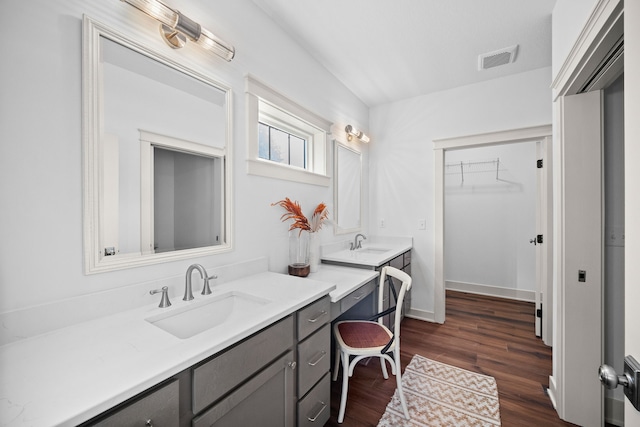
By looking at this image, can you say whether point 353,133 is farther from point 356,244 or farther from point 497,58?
point 497,58

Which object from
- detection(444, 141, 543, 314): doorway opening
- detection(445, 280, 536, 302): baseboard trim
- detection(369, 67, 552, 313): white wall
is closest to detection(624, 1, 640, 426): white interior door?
detection(369, 67, 552, 313): white wall

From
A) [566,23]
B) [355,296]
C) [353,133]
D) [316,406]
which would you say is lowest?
[316,406]

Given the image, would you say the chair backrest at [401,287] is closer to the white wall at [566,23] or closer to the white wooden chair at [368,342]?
the white wooden chair at [368,342]

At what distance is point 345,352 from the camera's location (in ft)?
5.61

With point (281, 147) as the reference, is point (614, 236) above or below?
below

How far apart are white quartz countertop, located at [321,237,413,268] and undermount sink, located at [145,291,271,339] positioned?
1125 millimetres

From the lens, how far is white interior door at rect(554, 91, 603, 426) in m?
1.60

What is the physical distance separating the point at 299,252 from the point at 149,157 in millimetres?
1261

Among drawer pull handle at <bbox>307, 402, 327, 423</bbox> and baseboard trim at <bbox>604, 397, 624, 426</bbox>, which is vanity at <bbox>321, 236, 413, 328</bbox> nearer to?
drawer pull handle at <bbox>307, 402, 327, 423</bbox>

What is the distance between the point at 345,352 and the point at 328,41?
7.73ft

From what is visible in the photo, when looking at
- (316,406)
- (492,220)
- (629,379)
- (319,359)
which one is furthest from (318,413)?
(492,220)

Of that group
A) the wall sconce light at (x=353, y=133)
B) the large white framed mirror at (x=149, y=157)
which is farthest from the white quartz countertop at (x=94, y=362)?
the wall sconce light at (x=353, y=133)

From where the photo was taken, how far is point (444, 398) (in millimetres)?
1878

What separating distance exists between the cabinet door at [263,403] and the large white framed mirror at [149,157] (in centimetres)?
72
